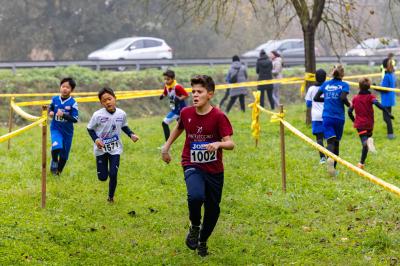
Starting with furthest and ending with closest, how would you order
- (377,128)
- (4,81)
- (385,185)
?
(4,81) → (377,128) → (385,185)

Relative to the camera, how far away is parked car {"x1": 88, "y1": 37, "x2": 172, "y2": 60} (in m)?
32.4

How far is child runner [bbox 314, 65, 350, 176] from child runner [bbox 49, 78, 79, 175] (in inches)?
160

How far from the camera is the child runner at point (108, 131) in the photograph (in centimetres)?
968

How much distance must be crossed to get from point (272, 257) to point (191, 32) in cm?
3742

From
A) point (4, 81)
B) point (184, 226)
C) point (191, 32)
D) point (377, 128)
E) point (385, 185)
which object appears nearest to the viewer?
point (385, 185)

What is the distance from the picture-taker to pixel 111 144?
9.76 meters

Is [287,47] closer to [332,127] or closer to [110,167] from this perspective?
[332,127]

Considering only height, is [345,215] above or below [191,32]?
below

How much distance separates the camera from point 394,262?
7238mm

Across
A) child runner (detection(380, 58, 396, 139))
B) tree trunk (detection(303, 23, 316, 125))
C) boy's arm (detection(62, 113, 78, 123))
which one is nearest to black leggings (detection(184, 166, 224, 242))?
boy's arm (detection(62, 113, 78, 123))

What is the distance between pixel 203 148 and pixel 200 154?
77 millimetres

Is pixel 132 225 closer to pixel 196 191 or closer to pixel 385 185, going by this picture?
pixel 196 191

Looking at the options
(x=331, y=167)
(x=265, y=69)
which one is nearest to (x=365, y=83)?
(x=331, y=167)

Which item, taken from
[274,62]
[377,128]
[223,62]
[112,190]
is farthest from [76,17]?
[112,190]
